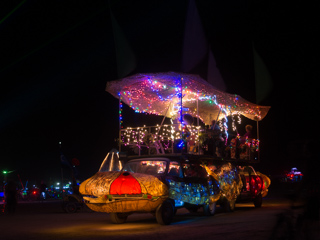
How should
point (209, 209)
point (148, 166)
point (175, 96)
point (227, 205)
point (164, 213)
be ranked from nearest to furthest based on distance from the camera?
point (164, 213) → point (148, 166) → point (209, 209) → point (227, 205) → point (175, 96)

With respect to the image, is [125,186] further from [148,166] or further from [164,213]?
[148,166]

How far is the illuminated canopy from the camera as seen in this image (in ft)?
49.3

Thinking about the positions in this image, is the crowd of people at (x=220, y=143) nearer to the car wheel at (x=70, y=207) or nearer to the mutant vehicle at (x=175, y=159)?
the mutant vehicle at (x=175, y=159)

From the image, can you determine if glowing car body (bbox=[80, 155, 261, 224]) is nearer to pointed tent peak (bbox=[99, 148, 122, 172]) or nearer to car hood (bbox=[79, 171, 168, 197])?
car hood (bbox=[79, 171, 168, 197])

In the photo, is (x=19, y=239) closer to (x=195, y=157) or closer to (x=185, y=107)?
(x=195, y=157)

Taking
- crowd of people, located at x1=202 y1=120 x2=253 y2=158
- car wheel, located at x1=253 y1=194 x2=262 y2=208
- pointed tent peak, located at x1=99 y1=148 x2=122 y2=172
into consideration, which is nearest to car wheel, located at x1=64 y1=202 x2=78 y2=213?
pointed tent peak, located at x1=99 y1=148 x2=122 y2=172

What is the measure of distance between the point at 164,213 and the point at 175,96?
7805mm

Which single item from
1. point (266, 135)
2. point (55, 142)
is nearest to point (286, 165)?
point (266, 135)

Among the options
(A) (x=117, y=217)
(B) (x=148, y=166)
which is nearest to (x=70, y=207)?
(A) (x=117, y=217)

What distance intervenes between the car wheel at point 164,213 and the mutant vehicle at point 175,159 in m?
0.03

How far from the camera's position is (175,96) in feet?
59.8

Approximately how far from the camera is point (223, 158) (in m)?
16.4

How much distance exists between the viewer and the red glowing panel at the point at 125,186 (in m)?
11.0

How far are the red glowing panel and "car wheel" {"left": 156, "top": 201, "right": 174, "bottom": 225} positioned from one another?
0.84 meters
